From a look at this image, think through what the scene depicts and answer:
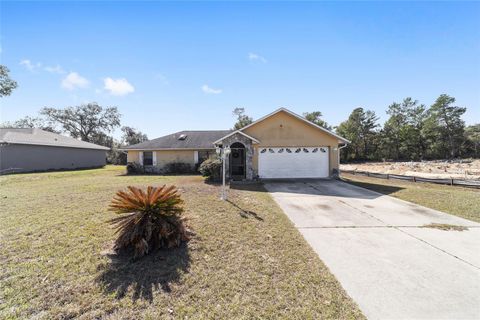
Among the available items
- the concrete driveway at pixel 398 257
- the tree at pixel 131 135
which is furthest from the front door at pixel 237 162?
the tree at pixel 131 135

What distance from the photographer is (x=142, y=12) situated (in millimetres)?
8109

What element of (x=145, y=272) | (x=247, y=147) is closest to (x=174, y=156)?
(x=247, y=147)

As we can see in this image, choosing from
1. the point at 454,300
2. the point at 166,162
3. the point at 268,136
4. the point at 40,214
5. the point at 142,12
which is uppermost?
the point at 142,12

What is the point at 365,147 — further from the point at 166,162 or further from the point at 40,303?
the point at 40,303

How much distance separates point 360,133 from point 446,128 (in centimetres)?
1850

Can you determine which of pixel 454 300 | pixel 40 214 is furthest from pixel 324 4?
pixel 40 214

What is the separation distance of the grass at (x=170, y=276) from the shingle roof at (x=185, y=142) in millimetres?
14046

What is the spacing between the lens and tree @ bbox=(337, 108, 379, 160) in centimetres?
4456

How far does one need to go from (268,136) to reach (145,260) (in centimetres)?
1193

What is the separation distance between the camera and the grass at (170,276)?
2676 millimetres

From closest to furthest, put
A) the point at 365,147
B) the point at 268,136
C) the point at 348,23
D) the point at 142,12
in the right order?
the point at 142,12 → the point at 348,23 → the point at 268,136 → the point at 365,147

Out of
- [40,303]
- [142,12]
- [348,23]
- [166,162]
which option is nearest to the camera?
[40,303]

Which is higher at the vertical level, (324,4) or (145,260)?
(324,4)

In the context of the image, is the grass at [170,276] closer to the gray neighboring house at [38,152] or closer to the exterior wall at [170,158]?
the exterior wall at [170,158]
